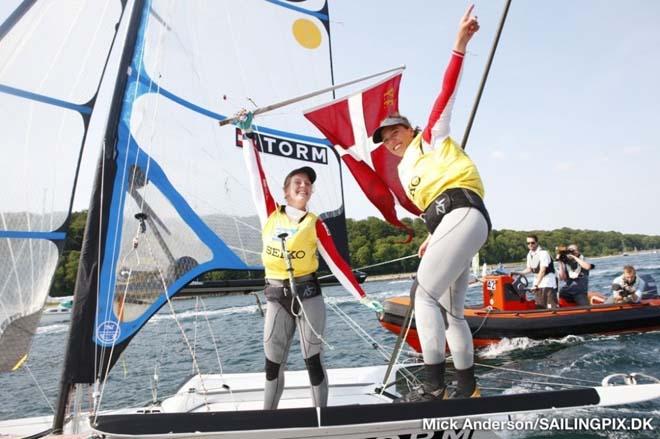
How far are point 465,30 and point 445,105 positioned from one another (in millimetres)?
424

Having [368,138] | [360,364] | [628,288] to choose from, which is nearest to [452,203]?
[368,138]

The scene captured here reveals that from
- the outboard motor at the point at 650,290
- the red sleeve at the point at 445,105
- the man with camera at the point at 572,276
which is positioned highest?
the red sleeve at the point at 445,105

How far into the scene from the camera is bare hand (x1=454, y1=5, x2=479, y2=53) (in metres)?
2.55

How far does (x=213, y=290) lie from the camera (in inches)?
220

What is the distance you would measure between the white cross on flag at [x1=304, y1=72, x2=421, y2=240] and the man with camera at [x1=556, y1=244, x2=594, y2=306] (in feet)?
25.9

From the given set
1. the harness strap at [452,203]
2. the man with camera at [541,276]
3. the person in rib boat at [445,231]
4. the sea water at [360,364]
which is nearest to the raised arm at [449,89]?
the person in rib boat at [445,231]

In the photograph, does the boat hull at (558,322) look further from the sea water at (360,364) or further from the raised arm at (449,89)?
the raised arm at (449,89)

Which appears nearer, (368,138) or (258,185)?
(258,185)

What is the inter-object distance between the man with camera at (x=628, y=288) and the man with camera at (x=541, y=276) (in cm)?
161

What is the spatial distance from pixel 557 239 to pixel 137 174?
11218 centimetres

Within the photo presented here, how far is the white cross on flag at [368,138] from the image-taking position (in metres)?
4.30

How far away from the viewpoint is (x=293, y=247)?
11.5 ft

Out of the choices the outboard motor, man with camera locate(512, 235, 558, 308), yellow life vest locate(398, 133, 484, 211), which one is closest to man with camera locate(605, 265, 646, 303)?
the outboard motor

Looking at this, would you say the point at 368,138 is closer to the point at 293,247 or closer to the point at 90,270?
the point at 293,247
